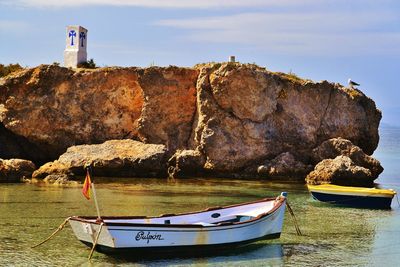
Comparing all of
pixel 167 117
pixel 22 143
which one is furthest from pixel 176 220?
pixel 22 143

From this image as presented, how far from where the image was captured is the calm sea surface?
19375 mm

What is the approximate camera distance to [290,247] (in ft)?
69.8

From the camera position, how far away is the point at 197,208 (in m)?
28.6

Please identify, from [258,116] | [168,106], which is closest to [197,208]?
[258,116]

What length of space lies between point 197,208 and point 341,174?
11654 mm

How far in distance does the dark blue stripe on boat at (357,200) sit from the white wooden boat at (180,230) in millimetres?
9024

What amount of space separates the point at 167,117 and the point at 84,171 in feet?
22.8

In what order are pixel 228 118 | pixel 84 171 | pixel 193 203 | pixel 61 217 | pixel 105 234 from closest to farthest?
pixel 105 234
pixel 61 217
pixel 193 203
pixel 84 171
pixel 228 118

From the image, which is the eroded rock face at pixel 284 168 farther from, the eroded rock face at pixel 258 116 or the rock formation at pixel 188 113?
the eroded rock face at pixel 258 116

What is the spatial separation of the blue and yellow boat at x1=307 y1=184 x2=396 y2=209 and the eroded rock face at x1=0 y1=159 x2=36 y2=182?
1547 cm

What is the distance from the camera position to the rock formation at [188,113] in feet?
135

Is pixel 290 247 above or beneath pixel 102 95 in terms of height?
beneath

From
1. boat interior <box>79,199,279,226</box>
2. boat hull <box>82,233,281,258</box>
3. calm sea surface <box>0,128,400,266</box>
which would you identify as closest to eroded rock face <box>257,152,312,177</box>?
calm sea surface <box>0,128,400,266</box>

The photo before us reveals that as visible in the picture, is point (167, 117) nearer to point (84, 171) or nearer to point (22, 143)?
point (84, 171)
